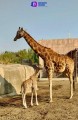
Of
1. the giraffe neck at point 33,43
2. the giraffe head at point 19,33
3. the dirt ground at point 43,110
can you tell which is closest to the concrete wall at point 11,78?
the dirt ground at point 43,110

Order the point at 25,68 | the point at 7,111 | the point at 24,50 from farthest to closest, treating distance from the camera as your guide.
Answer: the point at 24,50 → the point at 25,68 → the point at 7,111

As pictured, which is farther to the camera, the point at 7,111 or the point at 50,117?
the point at 7,111

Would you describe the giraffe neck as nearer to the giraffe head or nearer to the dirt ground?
the giraffe head

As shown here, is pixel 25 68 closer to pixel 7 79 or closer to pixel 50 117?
pixel 7 79

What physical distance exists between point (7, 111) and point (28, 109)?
2.24ft

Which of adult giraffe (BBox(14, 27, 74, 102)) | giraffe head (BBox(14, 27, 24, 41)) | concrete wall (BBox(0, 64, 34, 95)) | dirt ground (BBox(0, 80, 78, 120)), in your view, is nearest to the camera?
dirt ground (BBox(0, 80, 78, 120))

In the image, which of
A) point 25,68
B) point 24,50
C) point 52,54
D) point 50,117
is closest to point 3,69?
point 25,68

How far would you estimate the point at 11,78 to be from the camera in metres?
15.2

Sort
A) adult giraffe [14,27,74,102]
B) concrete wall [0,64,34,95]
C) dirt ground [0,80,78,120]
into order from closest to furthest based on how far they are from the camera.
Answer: dirt ground [0,80,78,120], adult giraffe [14,27,74,102], concrete wall [0,64,34,95]

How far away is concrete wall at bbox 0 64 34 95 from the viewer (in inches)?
579

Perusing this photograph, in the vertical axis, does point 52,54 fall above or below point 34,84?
above

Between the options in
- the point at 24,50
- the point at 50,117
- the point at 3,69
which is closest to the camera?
the point at 50,117

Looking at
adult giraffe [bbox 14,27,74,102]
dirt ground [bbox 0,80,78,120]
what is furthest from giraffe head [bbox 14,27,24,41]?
dirt ground [bbox 0,80,78,120]

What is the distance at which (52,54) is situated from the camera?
1306cm
